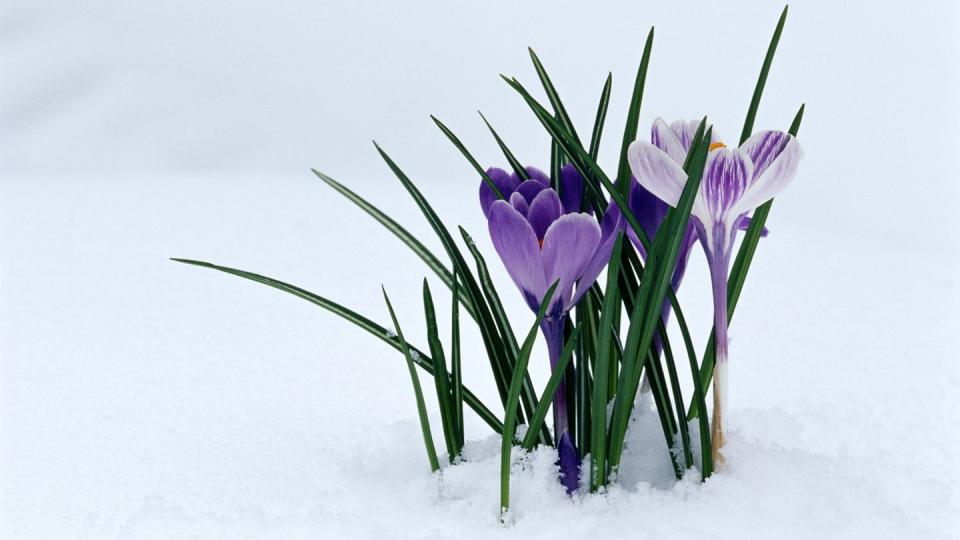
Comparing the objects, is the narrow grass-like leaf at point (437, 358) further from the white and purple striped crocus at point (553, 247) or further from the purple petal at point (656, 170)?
the purple petal at point (656, 170)

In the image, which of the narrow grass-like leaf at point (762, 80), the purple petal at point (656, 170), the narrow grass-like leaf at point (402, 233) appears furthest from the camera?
the narrow grass-like leaf at point (402, 233)

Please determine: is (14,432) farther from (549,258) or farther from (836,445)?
(836,445)

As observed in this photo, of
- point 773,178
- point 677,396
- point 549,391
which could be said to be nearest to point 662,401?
point 677,396

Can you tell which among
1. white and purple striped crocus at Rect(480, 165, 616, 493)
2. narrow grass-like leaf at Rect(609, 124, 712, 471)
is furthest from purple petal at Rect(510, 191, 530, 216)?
narrow grass-like leaf at Rect(609, 124, 712, 471)

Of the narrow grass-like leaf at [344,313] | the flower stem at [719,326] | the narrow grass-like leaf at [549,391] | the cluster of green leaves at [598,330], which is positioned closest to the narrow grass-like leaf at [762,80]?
the cluster of green leaves at [598,330]

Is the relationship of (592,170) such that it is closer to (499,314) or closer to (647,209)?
(647,209)

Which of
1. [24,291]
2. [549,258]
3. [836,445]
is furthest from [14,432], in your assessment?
[836,445]

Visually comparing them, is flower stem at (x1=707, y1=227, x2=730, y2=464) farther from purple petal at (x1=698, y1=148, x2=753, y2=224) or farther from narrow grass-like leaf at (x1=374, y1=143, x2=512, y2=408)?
narrow grass-like leaf at (x1=374, y1=143, x2=512, y2=408)

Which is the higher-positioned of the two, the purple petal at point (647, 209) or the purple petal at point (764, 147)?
the purple petal at point (764, 147)
